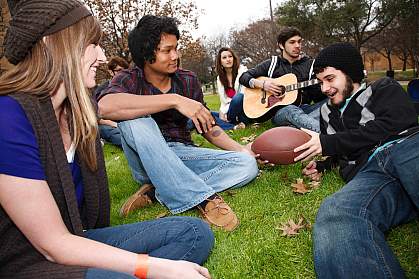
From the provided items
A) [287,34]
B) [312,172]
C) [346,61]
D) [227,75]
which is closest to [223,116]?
[227,75]

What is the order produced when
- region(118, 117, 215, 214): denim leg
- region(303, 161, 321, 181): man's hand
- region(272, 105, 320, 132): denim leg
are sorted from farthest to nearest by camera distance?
region(272, 105, 320, 132): denim leg
region(303, 161, 321, 181): man's hand
region(118, 117, 215, 214): denim leg

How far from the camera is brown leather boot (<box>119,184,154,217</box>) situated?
148 inches

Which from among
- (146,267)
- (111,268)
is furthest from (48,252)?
(146,267)

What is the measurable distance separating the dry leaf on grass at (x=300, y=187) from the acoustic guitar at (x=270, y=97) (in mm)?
3111

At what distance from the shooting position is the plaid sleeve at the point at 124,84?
374 cm

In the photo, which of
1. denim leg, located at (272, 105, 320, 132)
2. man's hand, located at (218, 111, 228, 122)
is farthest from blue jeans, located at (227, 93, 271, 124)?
denim leg, located at (272, 105, 320, 132)

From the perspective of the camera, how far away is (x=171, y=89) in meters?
4.09

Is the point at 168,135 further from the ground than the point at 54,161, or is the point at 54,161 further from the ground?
the point at 54,161

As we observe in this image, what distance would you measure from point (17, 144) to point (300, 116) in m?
4.96

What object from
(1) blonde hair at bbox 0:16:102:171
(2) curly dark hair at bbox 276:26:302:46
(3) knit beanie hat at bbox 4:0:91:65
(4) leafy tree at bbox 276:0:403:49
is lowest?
(4) leafy tree at bbox 276:0:403:49

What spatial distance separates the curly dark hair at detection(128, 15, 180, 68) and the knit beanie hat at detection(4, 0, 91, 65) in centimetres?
177

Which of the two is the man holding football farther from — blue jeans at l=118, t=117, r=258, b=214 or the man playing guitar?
the man playing guitar

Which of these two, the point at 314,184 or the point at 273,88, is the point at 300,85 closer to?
the point at 273,88

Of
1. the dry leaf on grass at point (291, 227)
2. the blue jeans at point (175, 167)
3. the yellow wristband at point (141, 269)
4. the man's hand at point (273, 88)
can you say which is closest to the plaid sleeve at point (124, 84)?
the blue jeans at point (175, 167)
